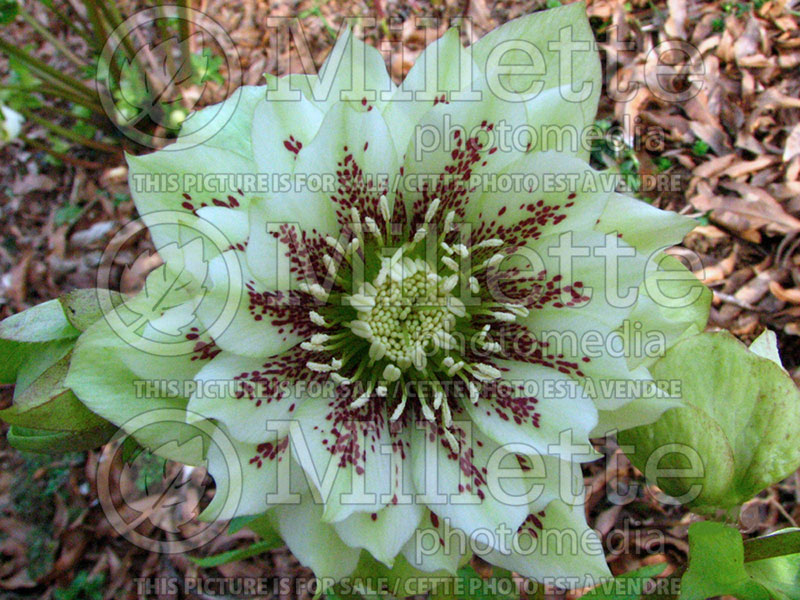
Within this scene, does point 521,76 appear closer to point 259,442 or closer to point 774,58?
point 259,442

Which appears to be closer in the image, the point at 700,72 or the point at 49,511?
the point at 49,511

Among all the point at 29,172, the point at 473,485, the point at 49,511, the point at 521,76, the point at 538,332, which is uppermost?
the point at 29,172

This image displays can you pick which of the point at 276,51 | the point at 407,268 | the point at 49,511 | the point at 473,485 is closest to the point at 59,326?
the point at 407,268

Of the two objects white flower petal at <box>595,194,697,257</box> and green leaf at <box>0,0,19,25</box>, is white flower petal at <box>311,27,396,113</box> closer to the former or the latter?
white flower petal at <box>595,194,697,257</box>

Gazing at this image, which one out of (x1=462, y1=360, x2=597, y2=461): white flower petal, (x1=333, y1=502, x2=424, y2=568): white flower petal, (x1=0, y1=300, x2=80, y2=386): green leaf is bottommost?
(x1=333, y1=502, x2=424, y2=568): white flower petal

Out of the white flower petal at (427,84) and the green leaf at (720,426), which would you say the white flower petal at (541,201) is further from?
the green leaf at (720,426)
